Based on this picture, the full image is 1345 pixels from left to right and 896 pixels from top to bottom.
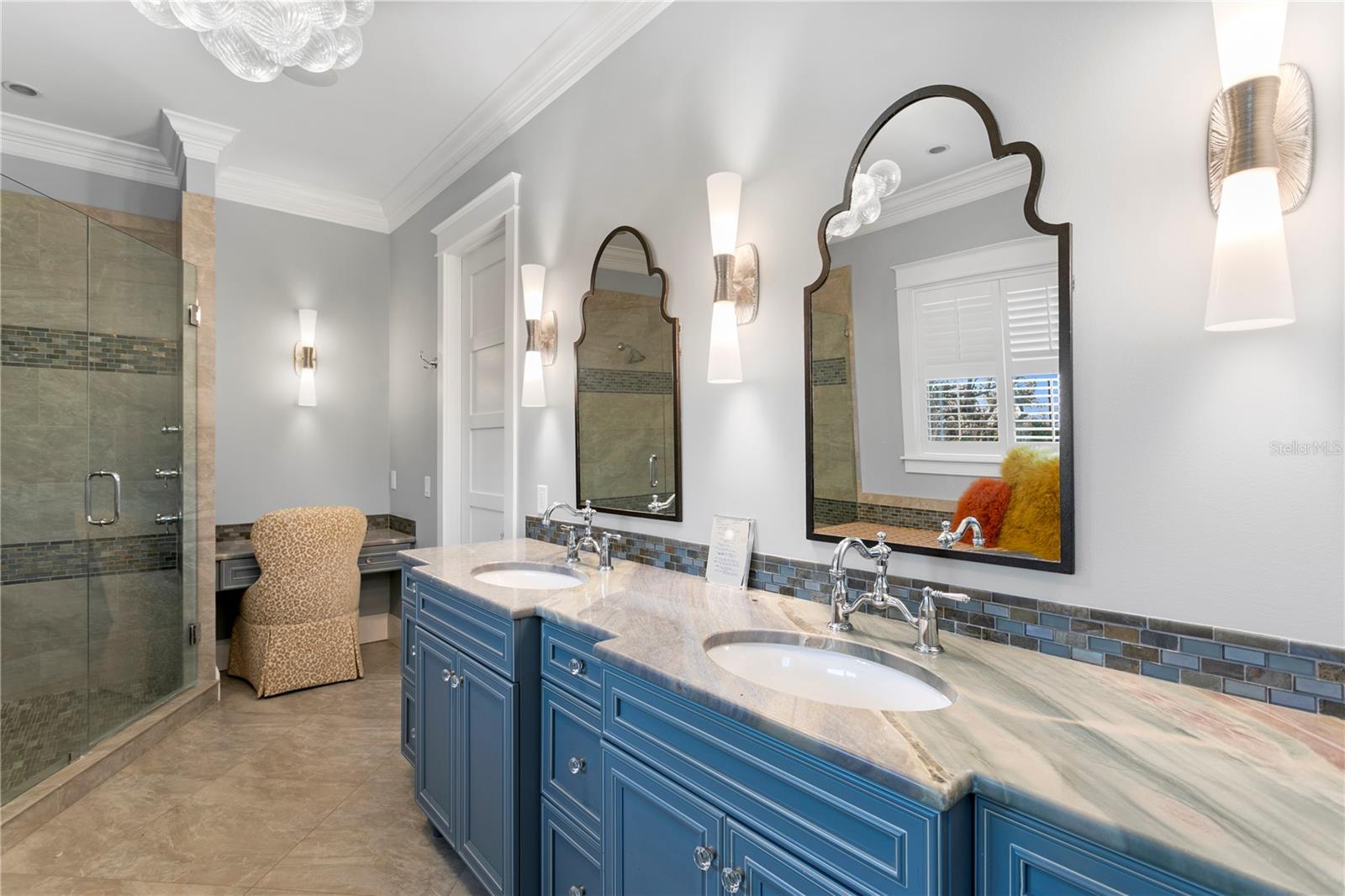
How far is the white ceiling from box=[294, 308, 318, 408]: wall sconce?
2.85ft

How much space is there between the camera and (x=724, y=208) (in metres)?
1.80

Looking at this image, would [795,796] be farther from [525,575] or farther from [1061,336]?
[525,575]

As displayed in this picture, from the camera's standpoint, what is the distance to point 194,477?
3.21 m

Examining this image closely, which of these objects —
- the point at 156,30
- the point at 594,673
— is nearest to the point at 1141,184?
the point at 594,673

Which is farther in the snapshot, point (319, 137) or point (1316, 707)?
point (319, 137)

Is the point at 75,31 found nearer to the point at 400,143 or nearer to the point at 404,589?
the point at 400,143

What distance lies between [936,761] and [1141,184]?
1.03 metres

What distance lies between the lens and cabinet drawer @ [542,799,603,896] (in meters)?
1.45

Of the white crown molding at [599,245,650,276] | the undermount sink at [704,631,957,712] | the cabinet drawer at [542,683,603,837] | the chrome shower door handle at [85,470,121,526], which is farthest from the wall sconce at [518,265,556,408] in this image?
the chrome shower door handle at [85,470,121,526]

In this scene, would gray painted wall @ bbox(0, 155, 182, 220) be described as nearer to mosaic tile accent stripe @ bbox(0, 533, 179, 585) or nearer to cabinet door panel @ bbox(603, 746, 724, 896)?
mosaic tile accent stripe @ bbox(0, 533, 179, 585)

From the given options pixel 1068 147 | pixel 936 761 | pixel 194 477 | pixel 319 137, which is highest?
pixel 319 137

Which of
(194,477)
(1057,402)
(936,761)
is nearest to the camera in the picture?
(936,761)

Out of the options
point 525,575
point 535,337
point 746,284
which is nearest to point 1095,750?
point 746,284

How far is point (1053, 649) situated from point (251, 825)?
2.61m
